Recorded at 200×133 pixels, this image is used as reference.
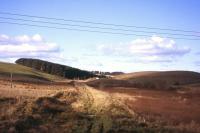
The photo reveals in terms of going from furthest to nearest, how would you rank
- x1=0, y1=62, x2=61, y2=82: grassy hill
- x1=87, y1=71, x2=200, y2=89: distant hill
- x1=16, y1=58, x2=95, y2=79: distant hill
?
x1=16, y1=58, x2=95, y2=79: distant hill
x1=0, y1=62, x2=61, y2=82: grassy hill
x1=87, y1=71, x2=200, y2=89: distant hill

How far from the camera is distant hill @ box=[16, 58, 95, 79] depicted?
12094cm

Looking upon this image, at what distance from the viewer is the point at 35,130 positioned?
20391mm

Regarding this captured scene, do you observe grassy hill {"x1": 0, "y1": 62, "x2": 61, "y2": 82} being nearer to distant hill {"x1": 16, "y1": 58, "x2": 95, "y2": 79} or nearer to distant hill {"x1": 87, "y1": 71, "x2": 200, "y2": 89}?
distant hill {"x1": 87, "y1": 71, "x2": 200, "y2": 89}

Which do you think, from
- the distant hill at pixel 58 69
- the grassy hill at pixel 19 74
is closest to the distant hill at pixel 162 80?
the grassy hill at pixel 19 74

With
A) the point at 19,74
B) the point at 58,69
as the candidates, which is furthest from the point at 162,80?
the point at 58,69

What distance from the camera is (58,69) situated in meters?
125

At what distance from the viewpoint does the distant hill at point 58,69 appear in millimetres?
120938

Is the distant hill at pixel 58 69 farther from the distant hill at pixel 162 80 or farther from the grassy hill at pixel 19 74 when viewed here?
the distant hill at pixel 162 80

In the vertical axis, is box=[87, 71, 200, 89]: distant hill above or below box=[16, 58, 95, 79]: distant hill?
below

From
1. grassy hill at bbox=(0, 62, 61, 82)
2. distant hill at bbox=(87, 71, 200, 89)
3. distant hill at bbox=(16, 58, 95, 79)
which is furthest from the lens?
distant hill at bbox=(16, 58, 95, 79)

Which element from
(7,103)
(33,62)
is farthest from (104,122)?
(33,62)

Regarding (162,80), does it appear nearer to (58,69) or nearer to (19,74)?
(19,74)

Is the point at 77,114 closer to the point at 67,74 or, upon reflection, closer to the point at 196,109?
the point at 196,109

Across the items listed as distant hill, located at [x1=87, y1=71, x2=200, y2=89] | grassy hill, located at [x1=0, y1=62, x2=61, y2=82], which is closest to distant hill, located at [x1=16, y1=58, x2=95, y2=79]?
grassy hill, located at [x1=0, y1=62, x2=61, y2=82]
